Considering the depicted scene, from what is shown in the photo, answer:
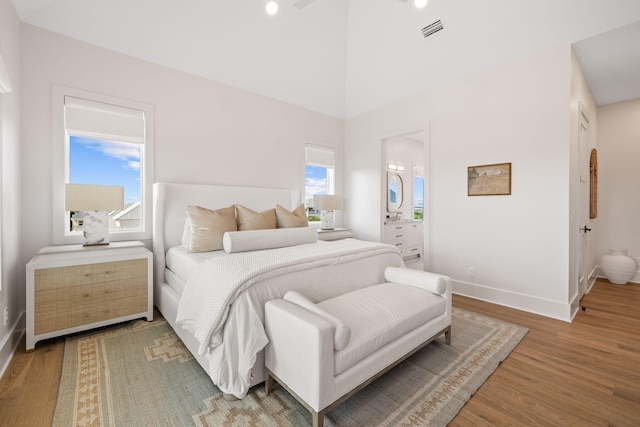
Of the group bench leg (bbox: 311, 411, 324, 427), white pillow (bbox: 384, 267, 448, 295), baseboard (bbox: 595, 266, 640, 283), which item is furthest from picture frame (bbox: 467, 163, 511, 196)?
bench leg (bbox: 311, 411, 324, 427)

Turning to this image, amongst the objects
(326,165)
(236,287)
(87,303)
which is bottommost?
(87,303)

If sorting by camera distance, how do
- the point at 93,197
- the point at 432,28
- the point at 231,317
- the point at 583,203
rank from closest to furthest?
the point at 231,317
the point at 93,197
the point at 432,28
the point at 583,203

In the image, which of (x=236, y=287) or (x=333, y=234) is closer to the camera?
(x=236, y=287)

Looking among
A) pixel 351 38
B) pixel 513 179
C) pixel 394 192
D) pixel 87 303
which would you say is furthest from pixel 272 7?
pixel 394 192

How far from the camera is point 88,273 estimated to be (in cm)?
239

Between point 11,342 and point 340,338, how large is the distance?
8.36ft

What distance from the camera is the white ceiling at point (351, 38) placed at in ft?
8.55

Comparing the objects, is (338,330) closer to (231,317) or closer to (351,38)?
(231,317)

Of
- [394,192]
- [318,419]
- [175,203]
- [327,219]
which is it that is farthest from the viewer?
[394,192]

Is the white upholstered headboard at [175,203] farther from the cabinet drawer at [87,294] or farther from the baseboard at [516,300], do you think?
the baseboard at [516,300]

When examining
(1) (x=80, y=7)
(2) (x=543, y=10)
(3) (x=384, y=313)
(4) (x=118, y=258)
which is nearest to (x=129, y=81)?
(1) (x=80, y=7)

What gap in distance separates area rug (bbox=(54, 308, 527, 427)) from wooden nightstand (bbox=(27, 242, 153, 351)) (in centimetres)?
19

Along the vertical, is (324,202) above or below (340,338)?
above

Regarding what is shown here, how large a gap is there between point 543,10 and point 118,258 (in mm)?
4550
